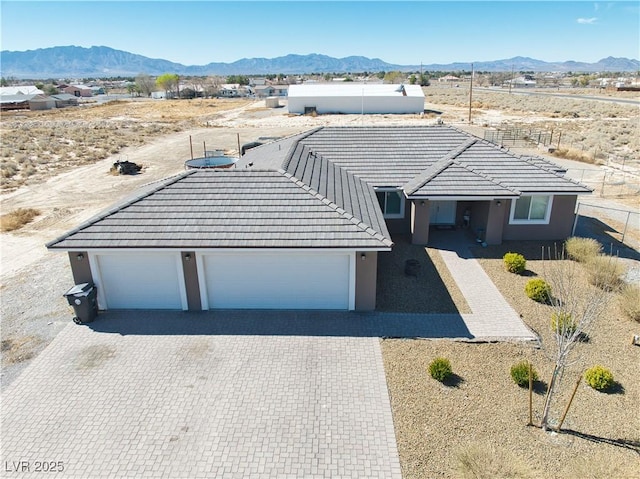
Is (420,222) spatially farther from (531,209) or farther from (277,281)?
(277,281)

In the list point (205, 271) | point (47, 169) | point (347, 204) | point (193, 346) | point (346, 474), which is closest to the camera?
point (346, 474)

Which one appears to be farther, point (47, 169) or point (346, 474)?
point (47, 169)

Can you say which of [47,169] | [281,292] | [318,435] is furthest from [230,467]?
[47,169]

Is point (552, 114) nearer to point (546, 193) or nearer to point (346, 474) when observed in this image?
point (546, 193)

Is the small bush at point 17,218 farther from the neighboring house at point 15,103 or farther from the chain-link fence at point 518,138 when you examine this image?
the neighboring house at point 15,103

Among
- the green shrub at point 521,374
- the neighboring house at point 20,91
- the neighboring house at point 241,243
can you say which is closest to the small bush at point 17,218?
the neighboring house at point 241,243

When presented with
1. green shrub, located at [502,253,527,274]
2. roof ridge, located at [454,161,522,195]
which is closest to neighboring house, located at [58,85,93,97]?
roof ridge, located at [454,161,522,195]

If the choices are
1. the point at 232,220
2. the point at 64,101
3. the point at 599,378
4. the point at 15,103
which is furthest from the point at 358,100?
the point at 15,103
